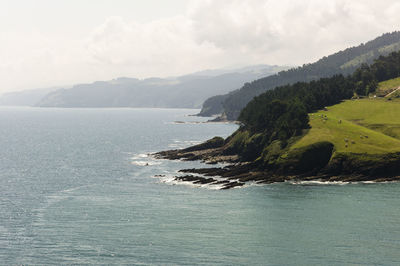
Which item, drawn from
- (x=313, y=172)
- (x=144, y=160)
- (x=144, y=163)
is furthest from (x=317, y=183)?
(x=144, y=160)

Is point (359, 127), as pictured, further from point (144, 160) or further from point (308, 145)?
point (144, 160)

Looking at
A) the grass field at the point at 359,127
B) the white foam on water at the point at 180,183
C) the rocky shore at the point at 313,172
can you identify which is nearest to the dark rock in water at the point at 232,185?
the rocky shore at the point at 313,172

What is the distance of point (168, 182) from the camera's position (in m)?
108

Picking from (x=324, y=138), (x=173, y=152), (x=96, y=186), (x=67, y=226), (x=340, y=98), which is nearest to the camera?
(x=67, y=226)

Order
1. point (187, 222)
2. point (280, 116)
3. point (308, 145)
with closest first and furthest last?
point (187, 222), point (308, 145), point (280, 116)

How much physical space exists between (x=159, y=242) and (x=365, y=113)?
121190 millimetres

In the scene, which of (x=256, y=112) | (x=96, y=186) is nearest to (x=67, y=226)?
(x=96, y=186)

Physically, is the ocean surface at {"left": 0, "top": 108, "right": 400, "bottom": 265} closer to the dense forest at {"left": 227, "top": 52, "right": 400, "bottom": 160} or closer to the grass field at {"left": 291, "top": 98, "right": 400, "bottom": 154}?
the grass field at {"left": 291, "top": 98, "right": 400, "bottom": 154}

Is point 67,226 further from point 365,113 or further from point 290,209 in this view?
point 365,113

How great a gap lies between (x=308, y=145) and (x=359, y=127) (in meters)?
29.9

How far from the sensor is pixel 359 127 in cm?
14062

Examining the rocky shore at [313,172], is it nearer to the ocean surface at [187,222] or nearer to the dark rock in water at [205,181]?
the dark rock in water at [205,181]

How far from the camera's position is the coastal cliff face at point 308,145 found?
113 m

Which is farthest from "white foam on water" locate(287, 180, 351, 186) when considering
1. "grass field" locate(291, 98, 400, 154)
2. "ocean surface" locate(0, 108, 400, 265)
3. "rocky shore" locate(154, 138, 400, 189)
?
"grass field" locate(291, 98, 400, 154)
